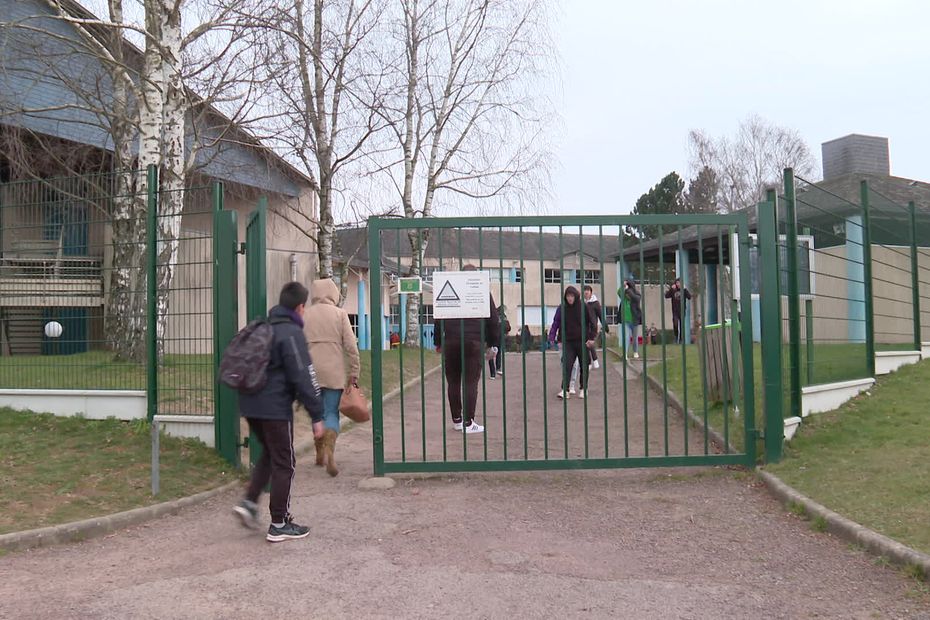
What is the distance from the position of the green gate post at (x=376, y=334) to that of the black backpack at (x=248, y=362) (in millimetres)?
→ 1645

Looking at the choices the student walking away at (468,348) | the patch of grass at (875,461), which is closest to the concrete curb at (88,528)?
the student walking away at (468,348)

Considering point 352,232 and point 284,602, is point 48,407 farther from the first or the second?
point 352,232

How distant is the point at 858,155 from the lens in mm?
25562

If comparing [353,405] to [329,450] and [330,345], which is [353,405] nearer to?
[329,450]

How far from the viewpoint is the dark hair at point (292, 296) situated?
543cm

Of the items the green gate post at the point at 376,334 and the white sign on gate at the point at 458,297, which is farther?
the white sign on gate at the point at 458,297

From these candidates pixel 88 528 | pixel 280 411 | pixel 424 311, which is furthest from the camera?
pixel 424 311

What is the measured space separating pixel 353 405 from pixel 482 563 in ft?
8.40

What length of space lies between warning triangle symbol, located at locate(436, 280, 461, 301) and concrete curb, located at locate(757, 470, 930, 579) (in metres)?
3.04

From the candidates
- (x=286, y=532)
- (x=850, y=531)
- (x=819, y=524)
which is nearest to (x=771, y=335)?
(x=819, y=524)

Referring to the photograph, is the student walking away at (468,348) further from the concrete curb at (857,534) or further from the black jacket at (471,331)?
the concrete curb at (857,534)

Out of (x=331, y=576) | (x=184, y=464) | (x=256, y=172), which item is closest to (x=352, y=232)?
(x=256, y=172)

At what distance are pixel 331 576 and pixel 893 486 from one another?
401 centimetres

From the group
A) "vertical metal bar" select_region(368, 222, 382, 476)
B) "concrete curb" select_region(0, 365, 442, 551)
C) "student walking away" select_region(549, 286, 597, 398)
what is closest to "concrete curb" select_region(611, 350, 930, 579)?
"vertical metal bar" select_region(368, 222, 382, 476)
